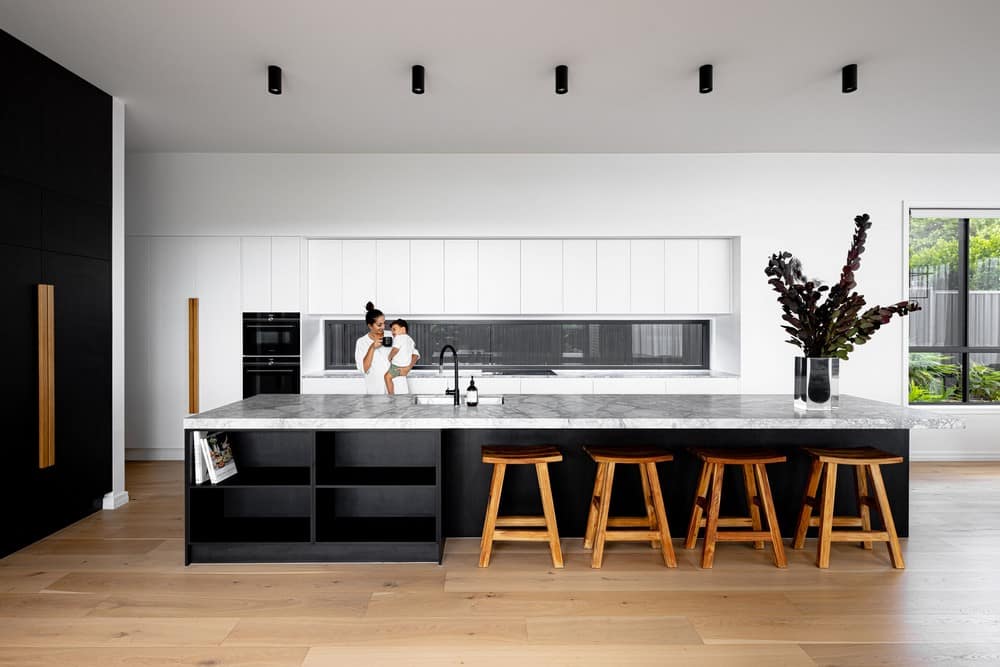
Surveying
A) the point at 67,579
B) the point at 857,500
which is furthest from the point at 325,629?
the point at 857,500

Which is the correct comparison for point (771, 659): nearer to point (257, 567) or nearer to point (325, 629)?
point (325, 629)

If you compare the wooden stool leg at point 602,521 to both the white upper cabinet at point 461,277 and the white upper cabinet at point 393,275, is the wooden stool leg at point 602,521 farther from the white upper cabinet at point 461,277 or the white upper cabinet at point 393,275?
the white upper cabinet at point 393,275

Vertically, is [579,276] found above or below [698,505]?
above

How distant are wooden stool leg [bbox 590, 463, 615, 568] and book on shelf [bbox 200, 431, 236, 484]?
1981 mm

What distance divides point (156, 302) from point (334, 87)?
9.65 feet

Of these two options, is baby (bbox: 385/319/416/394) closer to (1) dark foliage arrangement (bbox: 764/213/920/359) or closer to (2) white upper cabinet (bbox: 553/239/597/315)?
(2) white upper cabinet (bbox: 553/239/597/315)

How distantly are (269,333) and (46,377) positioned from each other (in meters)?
2.23

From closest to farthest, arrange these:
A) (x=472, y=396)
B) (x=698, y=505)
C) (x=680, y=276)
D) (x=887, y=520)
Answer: (x=887, y=520) < (x=698, y=505) < (x=472, y=396) < (x=680, y=276)

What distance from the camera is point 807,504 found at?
345 cm

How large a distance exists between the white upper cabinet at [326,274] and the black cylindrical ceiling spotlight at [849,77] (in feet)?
13.9

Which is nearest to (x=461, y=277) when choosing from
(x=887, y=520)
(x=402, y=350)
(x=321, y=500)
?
(x=402, y=350)

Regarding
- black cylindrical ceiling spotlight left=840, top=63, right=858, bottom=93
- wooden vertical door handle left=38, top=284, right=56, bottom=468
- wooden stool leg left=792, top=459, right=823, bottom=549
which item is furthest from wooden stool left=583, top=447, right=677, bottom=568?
wooden vertical door handle left=38, top=284, right=56, bottom=468

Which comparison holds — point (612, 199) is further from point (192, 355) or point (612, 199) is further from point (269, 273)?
point (192, 355)

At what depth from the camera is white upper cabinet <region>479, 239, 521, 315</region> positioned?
19.6 ft
